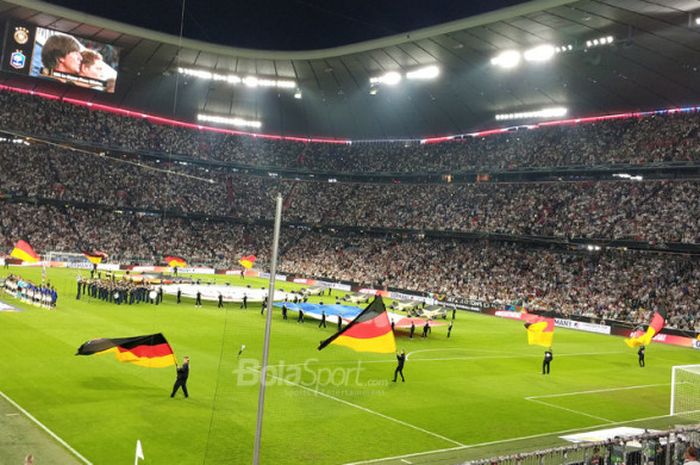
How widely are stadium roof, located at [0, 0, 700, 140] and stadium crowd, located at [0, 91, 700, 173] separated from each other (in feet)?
6.34

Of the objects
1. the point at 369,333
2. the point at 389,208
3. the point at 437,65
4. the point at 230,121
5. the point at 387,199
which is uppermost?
the point at 437,65

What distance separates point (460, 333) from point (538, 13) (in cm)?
2275

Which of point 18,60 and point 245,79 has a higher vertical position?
point 245,79

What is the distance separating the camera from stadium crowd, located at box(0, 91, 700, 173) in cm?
5888

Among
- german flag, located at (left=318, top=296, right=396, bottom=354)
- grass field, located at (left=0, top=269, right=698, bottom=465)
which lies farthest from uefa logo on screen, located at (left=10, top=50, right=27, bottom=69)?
german flag, located at (left=318, top=296, right=396, bottom=354)

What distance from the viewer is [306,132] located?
91.9 meters

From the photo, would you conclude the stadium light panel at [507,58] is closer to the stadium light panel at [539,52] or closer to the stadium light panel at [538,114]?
the stadium light panel at [539,52]

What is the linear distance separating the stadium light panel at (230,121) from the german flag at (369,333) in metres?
71.7

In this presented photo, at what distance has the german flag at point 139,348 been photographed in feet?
60.2

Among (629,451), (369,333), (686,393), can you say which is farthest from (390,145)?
(629,451)

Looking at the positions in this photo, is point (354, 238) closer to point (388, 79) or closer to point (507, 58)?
point (388, 79)

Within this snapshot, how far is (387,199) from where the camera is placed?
267ft

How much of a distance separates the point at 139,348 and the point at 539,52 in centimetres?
3899

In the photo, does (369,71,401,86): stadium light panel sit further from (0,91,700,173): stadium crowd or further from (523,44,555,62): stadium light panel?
(0,91,700,173): stadium crowd
